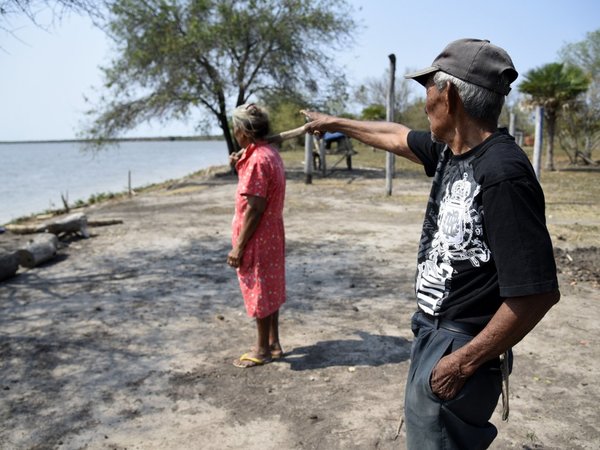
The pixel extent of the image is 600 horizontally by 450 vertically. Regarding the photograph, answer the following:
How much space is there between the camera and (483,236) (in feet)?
5.69

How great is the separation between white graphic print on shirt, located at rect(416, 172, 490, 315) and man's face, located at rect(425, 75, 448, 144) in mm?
187

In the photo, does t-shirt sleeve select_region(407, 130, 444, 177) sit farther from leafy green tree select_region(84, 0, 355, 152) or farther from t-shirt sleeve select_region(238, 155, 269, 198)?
leafy green tree select_region(84, 0, 355, 152)

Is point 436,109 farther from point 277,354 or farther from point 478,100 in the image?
point 277,354

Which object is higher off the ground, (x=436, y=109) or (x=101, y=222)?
(x=436, y=109)

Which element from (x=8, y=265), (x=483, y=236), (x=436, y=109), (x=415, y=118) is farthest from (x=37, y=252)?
(x=415, y=118)

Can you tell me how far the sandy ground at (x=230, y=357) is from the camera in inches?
132

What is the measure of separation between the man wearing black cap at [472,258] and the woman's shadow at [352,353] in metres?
2.39

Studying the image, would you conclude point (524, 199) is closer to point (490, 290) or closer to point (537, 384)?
point (490, 290)

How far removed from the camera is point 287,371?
420 cm

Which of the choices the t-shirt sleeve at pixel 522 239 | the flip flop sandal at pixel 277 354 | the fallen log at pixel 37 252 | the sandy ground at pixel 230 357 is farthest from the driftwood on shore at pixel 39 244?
the t-shirt sleeve at pixel 522 239

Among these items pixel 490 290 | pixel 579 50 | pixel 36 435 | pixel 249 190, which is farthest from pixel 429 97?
pixel 579 50

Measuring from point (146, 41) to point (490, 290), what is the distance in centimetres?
2043

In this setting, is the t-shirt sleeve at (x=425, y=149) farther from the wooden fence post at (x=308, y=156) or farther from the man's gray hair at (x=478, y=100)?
the wooden fence post at (x=308, y=156)

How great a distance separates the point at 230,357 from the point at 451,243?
298cm
